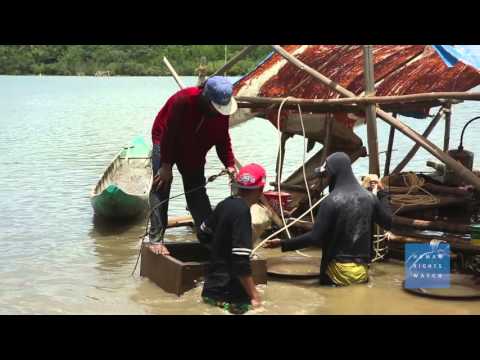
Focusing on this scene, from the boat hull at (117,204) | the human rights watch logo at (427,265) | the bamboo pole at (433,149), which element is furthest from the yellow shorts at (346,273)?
the boat hull at (117,204)

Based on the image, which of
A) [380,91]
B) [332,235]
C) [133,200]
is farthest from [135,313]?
[380,91]

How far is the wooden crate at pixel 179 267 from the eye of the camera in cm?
587

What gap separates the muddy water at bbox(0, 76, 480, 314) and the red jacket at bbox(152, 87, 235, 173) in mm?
1155

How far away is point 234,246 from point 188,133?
1.52m

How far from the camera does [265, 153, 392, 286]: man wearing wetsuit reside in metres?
5.91

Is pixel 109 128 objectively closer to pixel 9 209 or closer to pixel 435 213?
pixel 9 209

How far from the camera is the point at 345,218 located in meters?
5.93

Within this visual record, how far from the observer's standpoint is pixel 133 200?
981 cm

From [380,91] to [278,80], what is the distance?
4.22ft

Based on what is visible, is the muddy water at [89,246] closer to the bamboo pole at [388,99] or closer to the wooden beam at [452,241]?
the wooden beam at [452,241]

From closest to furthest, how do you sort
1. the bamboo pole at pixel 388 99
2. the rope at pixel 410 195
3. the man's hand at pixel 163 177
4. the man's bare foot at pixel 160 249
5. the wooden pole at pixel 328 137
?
the man's hand at pixel 163 177 < the man's bare foot at pixel 160 249 < the bamboo pole at pixel 388 99 < the rope at pixel 410 195 < the wooden pole at pixel 328 137

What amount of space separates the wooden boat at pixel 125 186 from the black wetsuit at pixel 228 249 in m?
4.50

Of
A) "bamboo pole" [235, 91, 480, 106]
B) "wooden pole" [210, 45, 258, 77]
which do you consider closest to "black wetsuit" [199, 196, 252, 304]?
"bamboo pole" [235, 91, 480, 106]

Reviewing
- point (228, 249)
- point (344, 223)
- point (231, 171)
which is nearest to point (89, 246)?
point (231, 171)
